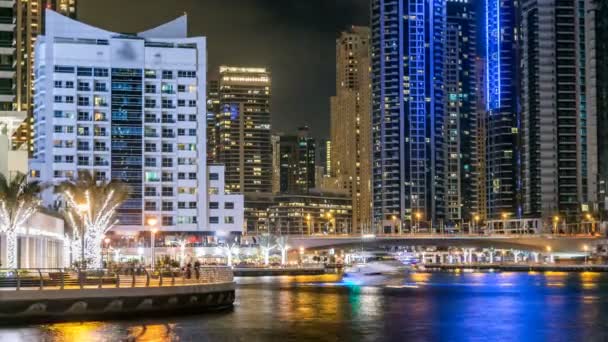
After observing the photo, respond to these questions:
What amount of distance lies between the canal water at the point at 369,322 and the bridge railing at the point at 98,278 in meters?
3.49

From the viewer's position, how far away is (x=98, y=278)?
7112 centimetres

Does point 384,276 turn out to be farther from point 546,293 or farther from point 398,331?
point 398,331

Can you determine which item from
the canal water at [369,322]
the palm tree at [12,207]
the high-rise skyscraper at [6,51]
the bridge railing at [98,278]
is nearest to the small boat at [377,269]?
the canal water at [369,322]

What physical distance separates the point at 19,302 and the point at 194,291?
14.7m

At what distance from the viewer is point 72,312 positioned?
67.6 metres

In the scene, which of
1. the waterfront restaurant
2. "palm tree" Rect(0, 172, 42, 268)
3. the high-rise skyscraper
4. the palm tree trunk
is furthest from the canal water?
the high-rise skyscraper

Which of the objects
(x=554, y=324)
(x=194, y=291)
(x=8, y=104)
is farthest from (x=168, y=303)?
(x=8, y=104)

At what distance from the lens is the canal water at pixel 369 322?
61406 mm

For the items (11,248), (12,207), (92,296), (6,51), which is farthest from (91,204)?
(92,296)

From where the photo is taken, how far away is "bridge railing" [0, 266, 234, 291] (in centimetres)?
6822

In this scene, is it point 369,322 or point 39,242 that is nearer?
point 369,322

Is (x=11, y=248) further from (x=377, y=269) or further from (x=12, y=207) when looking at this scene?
(x=377, y=269)

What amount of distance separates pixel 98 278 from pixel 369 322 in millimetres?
19615

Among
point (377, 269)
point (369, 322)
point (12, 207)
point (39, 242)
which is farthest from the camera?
point (377, 269)
